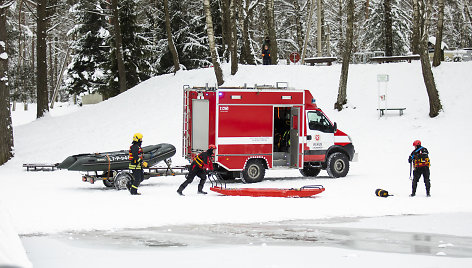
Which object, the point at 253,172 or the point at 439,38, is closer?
the point at 253,172

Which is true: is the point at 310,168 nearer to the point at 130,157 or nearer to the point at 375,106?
the point at 130,157

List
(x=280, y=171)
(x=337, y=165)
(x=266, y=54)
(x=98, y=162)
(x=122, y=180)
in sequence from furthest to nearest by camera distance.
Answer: (x=266, y=54) → (x=280, y=171) → (x=337, y=165) → (x=122, y=180) → (x=98, y=162)

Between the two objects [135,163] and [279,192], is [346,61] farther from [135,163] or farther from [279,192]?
[135,163]

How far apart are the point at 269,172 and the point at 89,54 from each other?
28.3m

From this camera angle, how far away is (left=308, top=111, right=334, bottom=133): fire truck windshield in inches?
805

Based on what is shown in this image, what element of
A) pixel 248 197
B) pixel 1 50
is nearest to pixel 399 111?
pixel 248 197

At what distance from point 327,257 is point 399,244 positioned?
5.59 ft

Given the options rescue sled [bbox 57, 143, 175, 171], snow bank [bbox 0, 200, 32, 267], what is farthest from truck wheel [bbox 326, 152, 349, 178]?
snow bank [bbox 0, 200, 32, 267]

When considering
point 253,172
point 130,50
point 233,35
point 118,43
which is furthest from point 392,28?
point 253,172

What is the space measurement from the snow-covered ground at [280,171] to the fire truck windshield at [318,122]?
1.61 meters

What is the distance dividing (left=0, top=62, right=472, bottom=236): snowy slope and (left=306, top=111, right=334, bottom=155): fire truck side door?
101 cm

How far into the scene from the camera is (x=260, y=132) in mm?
19406

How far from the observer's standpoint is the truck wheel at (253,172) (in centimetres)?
1931

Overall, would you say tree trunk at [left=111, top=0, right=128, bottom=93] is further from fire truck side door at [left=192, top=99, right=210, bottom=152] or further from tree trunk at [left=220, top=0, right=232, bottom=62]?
fire truck side door at [left=192, top=99, right=210, bottom=152]
